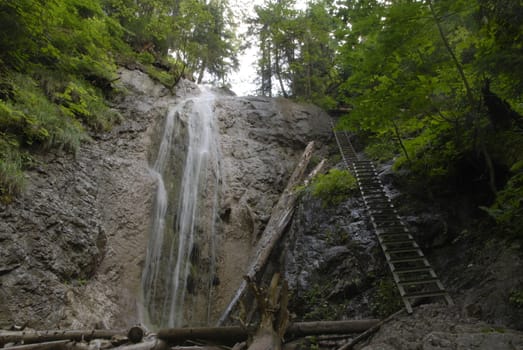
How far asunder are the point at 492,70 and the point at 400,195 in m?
4.12

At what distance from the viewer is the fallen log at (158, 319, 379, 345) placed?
5438 millimetres

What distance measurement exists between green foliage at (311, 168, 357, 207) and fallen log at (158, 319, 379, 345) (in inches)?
148

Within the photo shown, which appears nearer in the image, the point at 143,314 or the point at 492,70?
the point at 492,70

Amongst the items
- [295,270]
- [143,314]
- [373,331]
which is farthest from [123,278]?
[373,331]

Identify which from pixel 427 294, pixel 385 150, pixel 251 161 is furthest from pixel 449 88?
pixel 251 161

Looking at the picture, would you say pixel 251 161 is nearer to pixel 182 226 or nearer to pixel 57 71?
pixel 182 226

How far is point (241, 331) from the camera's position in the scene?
18.9 ft

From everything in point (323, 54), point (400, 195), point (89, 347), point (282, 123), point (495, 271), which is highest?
point (323, 54)

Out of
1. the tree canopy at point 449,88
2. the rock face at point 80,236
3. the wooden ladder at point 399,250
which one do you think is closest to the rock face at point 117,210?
the rock face at point 80,236

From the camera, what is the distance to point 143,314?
8.57 meters

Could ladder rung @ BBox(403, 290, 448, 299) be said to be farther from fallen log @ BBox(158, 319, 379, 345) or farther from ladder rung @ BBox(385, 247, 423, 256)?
ladder rung @ BBox(385, 247, 423, 256)

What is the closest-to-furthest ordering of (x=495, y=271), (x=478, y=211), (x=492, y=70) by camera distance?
(x=492, y=70)
(x=495, y=271)
(x=478, y=211)

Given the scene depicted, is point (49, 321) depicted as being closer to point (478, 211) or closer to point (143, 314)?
point (143, 314)

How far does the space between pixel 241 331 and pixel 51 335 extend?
3.14m
